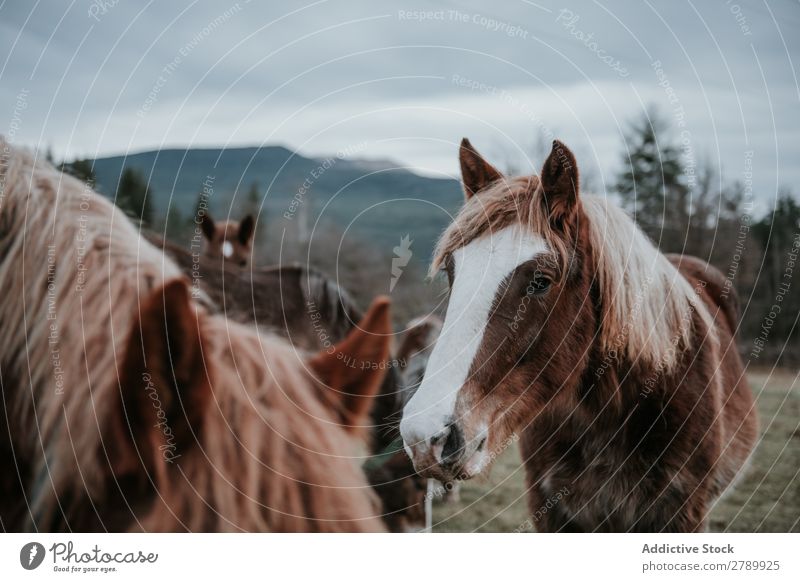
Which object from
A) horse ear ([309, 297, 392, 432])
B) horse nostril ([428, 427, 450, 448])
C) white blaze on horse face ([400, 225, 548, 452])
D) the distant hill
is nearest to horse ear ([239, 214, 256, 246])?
the distant hill

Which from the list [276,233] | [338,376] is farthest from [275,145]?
[276,233]

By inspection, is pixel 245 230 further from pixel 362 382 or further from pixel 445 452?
pixel 362 382

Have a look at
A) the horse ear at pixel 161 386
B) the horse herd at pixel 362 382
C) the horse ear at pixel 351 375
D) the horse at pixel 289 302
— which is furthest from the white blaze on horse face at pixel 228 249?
the horse ear at pixel 161 386

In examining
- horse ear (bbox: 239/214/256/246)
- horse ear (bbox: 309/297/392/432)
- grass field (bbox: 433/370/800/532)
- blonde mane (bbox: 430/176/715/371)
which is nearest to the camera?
horse ear (bbox: 309/297/392/432)

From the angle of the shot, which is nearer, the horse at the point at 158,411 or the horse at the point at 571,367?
the horse at the point at 158,411

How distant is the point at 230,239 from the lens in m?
3.39

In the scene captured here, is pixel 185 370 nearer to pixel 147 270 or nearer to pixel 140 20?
pixel 147 270

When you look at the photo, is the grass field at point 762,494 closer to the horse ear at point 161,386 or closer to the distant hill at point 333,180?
the distant hill at point 333,180

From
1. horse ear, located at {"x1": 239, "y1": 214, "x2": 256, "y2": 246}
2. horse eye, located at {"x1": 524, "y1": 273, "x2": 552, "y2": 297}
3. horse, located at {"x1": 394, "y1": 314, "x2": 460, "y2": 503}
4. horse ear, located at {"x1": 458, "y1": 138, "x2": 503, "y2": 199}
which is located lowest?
horse, located at {"x1": 394, "y1": 314, "x2": 460, "y2": 503}

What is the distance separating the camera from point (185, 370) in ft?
2.40

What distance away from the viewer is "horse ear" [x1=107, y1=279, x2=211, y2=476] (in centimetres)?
70

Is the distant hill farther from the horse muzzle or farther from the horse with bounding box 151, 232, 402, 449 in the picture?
the horse muzzle

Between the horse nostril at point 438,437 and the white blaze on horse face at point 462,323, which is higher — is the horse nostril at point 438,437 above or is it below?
below

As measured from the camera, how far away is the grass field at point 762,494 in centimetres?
233
